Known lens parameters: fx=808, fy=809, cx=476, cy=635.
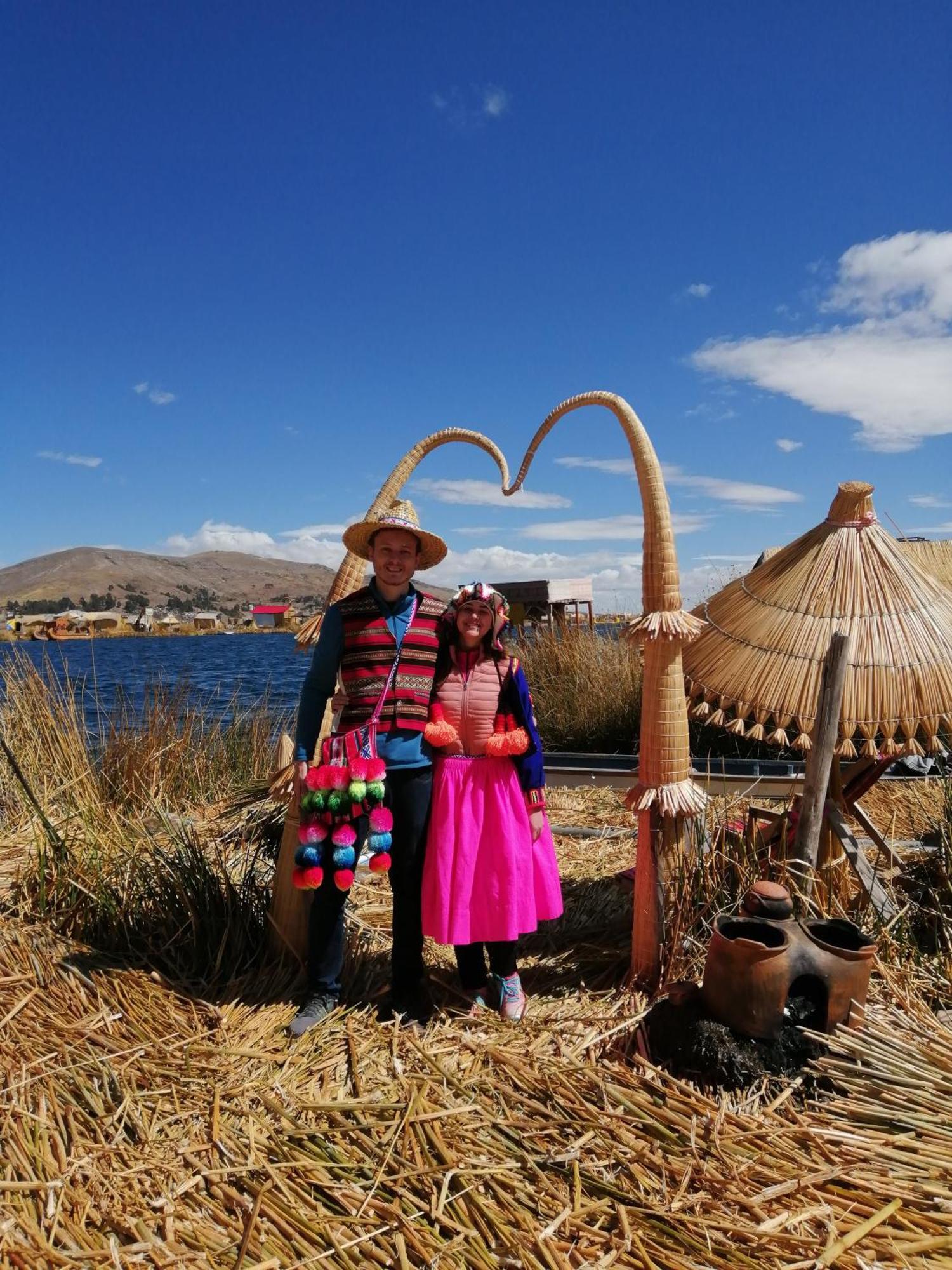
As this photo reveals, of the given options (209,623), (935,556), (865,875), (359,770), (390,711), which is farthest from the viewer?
(209,623)

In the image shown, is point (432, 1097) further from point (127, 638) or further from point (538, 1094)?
point (127, 638)

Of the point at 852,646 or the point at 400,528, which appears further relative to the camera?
the point at 852,646

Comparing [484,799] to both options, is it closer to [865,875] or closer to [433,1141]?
[433,1141]

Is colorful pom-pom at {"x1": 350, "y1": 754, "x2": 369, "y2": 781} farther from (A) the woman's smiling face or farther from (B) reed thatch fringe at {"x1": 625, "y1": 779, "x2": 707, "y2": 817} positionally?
(B) reed thatch fringe at {"x1": 625, "y1": 779, "x2": 707, "y2": 817}

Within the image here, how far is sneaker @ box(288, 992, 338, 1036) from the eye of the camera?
2736mm

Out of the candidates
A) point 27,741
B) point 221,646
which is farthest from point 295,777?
point 221,646

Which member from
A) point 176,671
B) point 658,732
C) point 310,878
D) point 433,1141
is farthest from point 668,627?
point 176,671

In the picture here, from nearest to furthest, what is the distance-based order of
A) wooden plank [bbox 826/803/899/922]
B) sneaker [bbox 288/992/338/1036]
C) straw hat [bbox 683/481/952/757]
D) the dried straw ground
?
the dried straw ground
sneaker [bbox 288/992/338/1036]
wooden plank [bbox 826/803/899/922]
straw hat [bbox 683/481/952/757]

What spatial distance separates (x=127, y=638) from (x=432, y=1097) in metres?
70.4

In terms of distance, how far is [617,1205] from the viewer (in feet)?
6.36

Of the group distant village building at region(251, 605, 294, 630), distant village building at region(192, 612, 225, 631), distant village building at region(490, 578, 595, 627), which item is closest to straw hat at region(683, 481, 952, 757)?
distant village building at region(490, 578, 595, 627)

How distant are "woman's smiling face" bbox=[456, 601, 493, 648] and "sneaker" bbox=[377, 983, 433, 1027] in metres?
1.30

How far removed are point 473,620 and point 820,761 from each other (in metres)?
1.32

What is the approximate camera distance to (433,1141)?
218 cm
